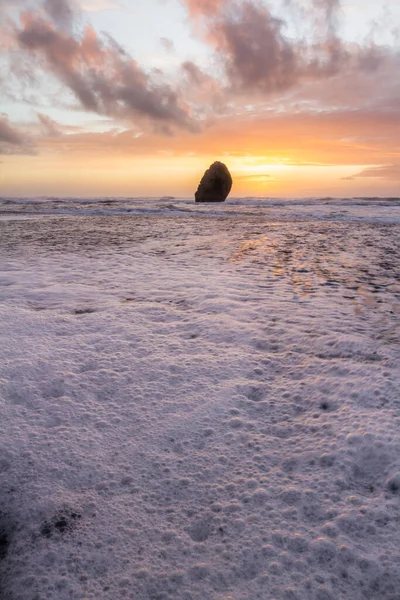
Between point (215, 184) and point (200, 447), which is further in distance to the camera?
point (215, 184)

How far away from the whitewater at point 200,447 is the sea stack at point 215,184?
27.2m

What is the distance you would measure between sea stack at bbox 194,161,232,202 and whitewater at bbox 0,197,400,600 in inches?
1071

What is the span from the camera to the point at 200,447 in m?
1.92

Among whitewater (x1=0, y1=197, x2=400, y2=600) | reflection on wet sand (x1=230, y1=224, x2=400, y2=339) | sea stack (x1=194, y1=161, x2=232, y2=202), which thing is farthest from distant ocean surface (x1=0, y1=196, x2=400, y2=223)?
whitewater (x1=0, y1=197, x2=400, y2=600)

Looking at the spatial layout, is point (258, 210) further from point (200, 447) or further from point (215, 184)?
point (200, 447)

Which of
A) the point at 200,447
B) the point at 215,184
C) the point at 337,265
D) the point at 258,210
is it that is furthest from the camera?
the point at 215,184

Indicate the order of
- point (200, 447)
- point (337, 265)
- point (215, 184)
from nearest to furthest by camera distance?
point (200, 447)
point (337, 265)
point (215, 184)

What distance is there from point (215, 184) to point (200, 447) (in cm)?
2970

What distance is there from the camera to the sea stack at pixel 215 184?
29750mm

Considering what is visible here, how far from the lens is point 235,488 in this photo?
166 cm

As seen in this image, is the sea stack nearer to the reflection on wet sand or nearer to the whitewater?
the reflection on wet sand

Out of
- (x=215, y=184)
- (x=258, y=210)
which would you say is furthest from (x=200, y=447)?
(x=215, y=184)

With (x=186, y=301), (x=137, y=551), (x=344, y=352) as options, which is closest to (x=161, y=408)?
(x=137, y=551)

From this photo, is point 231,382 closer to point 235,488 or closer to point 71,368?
point 235,488
